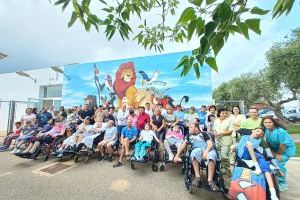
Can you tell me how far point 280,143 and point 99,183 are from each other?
4176mm

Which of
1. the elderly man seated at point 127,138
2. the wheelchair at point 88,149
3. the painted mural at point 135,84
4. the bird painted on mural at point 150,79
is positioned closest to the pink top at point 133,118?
the elderly man seated at point 127,138

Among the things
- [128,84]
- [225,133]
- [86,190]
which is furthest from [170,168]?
[128,84]

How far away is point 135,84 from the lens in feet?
46.2

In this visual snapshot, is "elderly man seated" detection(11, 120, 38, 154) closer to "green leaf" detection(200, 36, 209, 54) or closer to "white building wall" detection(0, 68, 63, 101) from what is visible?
"green leaf" detection(200, 36, 209, 54)

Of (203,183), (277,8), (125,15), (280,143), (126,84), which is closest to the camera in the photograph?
(277,8)

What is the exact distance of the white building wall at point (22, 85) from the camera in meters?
18.0

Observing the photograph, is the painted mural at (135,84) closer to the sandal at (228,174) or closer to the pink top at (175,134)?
the pink top at (175,134)

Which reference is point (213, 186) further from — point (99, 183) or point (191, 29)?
point (191, 29)

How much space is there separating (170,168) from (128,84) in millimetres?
8468

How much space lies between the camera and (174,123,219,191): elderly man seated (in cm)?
485

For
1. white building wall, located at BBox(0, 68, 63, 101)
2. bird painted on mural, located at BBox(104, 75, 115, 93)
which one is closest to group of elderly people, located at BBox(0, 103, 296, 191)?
bird painted on mural, located at BBox(104, 75, 115, 93)

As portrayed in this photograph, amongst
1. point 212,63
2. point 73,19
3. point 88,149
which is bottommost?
point 88,149

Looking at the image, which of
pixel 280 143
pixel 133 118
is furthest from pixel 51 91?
pixel 280 143

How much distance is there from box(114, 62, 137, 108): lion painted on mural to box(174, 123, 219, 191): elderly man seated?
26.5ft
